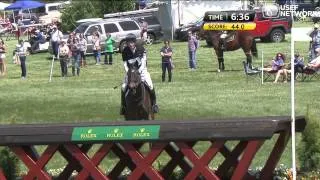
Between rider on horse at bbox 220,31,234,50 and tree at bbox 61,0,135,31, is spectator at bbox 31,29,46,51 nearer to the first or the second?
tree at bbox 61,0,135,31

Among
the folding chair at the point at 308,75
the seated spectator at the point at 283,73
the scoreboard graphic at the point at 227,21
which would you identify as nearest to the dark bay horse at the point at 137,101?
the seated spectator at the point at 283,73

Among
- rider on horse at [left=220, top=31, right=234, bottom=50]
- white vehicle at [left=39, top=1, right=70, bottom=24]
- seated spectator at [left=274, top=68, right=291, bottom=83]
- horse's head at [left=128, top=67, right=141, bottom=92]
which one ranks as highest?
horse's head at [left=128, top=67, right=141, bottom=92]

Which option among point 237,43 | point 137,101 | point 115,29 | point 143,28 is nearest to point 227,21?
point 237,43

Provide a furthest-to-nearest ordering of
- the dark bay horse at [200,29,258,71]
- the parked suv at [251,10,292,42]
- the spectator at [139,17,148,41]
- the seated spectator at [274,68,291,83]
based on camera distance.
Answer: the spectator at [139,17,148,41] < the parked suv at [251,10,292,42] < the dark bay horse at [200,29,258,71] < the seated spectator at [274,68,291,83]

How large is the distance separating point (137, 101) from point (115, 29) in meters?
24.7

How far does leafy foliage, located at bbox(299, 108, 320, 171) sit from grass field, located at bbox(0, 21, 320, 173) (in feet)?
7.65

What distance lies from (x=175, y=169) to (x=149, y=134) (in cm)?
179

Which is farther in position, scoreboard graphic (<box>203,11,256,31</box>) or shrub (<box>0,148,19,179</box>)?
scoreboard graphic (<box>203,11,256,31</box>)

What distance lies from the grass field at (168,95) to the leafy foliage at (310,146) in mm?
2333

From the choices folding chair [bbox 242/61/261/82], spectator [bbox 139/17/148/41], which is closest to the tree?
spectator [bbox 139/17/148/41]

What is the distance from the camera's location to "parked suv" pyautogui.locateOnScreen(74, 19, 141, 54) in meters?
36.4

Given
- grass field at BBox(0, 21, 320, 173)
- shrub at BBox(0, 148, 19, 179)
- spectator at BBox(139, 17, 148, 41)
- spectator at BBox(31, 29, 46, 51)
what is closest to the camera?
shrub at BBox(0, 148, 19, 179)

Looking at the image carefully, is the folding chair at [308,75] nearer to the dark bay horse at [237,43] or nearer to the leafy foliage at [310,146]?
the dark bay horse at [237,43]

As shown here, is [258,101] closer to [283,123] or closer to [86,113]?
[86,113]
